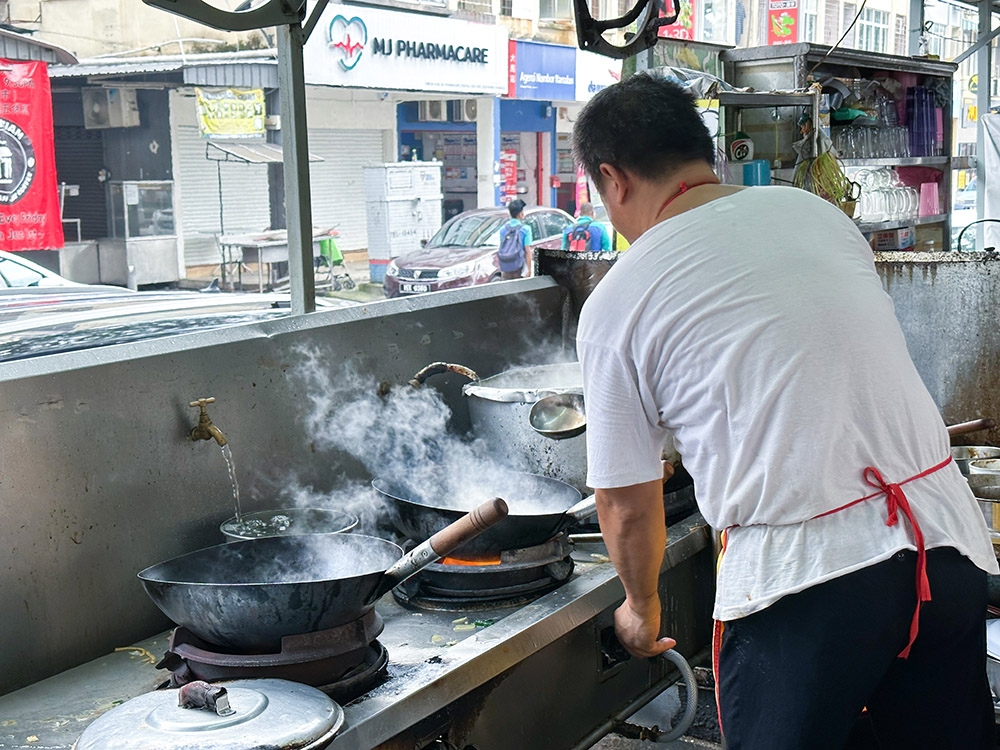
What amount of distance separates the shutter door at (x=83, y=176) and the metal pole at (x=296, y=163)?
1512 cm

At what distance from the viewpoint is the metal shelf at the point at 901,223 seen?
291 inches

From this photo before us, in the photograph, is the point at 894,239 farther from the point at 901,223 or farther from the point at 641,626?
the point at 641,626

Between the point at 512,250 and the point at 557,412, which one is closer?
the point at 557,412

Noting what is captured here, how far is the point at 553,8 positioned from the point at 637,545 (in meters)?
21.2

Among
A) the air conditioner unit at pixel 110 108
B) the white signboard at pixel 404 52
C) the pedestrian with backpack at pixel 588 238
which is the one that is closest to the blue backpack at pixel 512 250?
the pedestrian with backpack at pixel 588 238

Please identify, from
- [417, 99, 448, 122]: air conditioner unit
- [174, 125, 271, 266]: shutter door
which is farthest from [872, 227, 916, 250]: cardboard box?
[417, 99, 448, 122]: air conditioner unit

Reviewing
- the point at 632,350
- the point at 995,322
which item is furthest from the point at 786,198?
the point at 995,322

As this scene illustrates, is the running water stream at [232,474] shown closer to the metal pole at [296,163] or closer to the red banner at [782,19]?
the metal pole at [296,163]

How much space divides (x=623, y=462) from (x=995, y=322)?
8.93ft

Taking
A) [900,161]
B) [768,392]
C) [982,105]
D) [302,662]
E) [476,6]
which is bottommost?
[302,662]

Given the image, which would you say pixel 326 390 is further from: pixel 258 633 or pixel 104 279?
pixel 104 279

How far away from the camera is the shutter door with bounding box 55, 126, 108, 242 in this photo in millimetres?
17047

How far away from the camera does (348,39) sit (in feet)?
57.3

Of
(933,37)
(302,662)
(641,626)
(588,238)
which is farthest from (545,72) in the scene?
(302,662)
